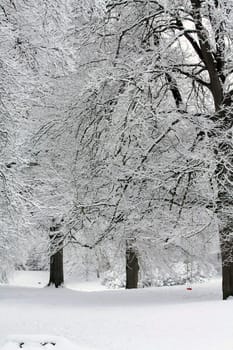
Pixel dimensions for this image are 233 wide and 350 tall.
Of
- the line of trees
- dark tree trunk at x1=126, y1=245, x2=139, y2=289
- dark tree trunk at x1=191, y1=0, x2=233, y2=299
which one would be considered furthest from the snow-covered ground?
dark tree trunk at x1=126, y1=245, x2=139, y2=289

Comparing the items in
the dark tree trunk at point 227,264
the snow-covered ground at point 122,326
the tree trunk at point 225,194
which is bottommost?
the snow-covered ground at point 122,326

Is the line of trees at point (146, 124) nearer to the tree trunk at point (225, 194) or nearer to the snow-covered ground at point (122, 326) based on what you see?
the tree trunk at point (225, 194)

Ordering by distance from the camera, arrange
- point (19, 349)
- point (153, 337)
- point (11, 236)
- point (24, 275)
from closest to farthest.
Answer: point (19, 349) → point (153, 337) → point (11, 236) → point (24, 275)

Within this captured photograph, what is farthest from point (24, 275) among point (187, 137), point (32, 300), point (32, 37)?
point (32, 37)

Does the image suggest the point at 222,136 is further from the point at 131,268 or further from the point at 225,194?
the point at 131,268

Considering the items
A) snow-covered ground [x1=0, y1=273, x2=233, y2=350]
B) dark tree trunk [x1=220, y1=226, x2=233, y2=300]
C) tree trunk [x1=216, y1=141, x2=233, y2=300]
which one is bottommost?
snow-covered ground [x1=0, y1=273, x2=233, y2=350]

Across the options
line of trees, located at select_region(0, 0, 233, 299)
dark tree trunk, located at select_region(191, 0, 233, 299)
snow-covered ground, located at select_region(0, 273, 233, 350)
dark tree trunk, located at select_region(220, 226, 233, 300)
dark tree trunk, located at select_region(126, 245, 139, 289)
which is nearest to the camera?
snow-covered ground, located at select_region(0, 273, 233, 350)

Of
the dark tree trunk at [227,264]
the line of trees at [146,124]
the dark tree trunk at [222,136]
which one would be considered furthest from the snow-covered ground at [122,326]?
the line of trees at [146,124]

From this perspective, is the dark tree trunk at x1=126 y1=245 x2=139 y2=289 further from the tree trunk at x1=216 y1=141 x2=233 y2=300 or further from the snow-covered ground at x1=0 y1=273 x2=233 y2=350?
the tree trunk at x1=216 y1=141 x2=233 y2=300

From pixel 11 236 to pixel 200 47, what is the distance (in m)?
6.75

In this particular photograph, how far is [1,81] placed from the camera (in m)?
8.18

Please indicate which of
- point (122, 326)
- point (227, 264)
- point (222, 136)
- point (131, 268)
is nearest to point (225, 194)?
point (222, 136)

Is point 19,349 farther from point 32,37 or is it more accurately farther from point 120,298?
point 120,298

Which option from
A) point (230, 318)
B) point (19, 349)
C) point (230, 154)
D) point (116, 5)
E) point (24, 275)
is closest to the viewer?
point (19, 349)
